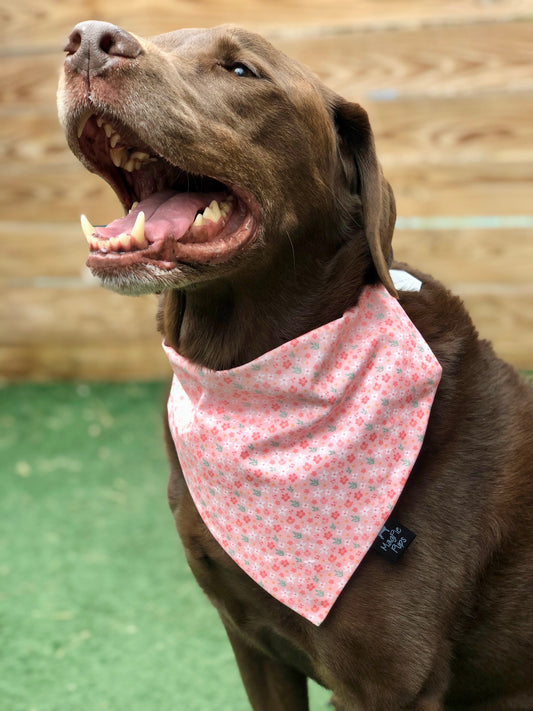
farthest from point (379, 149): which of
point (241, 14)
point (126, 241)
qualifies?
point (126, 241)

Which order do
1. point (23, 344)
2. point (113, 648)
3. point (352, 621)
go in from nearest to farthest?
point (352, 621) → point (113, 648) → point (23, 344)

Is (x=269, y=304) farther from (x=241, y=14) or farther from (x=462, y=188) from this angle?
(x=241, y=14)

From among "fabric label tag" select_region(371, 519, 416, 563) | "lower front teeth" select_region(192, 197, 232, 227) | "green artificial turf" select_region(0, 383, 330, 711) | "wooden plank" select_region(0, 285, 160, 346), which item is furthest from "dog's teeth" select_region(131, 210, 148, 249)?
"wooden plank" select_region(0, 285, 160, 346)

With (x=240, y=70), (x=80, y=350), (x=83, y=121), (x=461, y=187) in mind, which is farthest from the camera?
(x=80, y=350)

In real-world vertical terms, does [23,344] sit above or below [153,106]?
below

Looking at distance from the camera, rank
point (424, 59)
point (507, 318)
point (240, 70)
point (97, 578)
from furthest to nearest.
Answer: point (507, 318) < point (424, 59) < point (97, 578) < point (240, 70)

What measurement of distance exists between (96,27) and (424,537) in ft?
3.59

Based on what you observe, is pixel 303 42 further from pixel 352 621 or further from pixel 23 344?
pixel 352 621

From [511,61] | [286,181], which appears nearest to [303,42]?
[511,61]

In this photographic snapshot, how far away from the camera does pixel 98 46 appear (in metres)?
1.52

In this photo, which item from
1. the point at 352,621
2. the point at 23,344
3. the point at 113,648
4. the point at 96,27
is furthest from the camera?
the point at 23,344

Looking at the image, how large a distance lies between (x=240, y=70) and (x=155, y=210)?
1.05 ft

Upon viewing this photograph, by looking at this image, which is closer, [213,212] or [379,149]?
[213,212]

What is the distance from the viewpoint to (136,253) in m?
1.60
